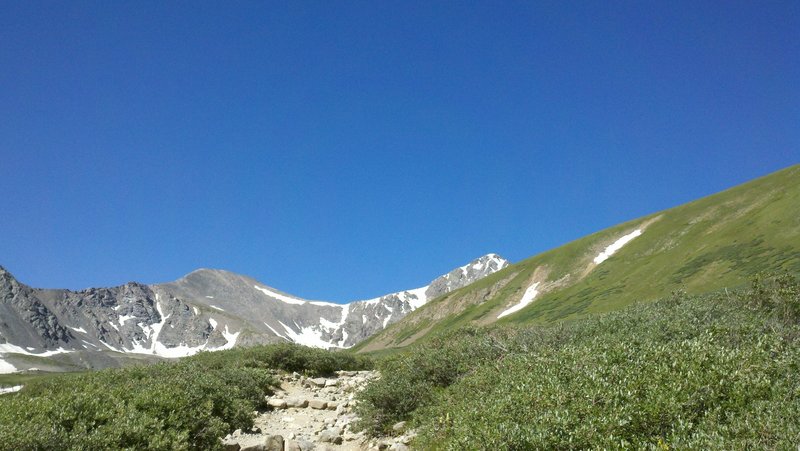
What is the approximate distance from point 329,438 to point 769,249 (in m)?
77.2

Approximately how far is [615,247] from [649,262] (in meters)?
30.4

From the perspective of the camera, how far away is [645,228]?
133 m

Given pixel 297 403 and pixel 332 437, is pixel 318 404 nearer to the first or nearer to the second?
pixel 297 403

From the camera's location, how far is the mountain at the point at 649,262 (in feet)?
246

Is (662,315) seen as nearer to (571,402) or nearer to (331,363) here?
(571,402)

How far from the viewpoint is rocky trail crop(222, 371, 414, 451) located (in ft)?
56.3

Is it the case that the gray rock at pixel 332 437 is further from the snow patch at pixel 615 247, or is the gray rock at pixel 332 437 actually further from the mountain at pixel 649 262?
the snow patch at pixel 615 247

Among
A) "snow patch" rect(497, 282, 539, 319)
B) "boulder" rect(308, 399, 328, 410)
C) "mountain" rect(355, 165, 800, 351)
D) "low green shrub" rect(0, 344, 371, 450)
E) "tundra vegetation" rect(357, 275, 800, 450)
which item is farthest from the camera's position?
"snow patch" rect(497, 282, 539, 319)

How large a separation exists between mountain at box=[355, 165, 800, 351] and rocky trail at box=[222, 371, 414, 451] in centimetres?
5776

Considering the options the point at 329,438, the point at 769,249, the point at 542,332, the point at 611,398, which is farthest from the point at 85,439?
the point at 769,249

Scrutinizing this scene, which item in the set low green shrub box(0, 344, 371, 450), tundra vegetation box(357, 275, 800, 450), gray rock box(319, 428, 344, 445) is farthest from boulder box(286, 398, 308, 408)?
tundra vegetation box(357, 275, 800, 450)

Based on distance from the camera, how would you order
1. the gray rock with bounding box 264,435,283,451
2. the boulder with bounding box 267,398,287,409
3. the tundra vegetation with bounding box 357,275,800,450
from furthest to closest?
the boulder with bounding box 267,398,287,409 → the gray rock with bounding box 264,435,283,451 → the tundra vegetation with bounding box 357,275,800,450

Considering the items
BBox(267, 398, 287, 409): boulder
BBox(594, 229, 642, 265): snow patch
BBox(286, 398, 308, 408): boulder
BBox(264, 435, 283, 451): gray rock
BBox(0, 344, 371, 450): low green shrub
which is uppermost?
BBox(594, 229, 642, 265): snow patch

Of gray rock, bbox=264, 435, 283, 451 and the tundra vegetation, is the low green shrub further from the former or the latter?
the tundra vegetation
